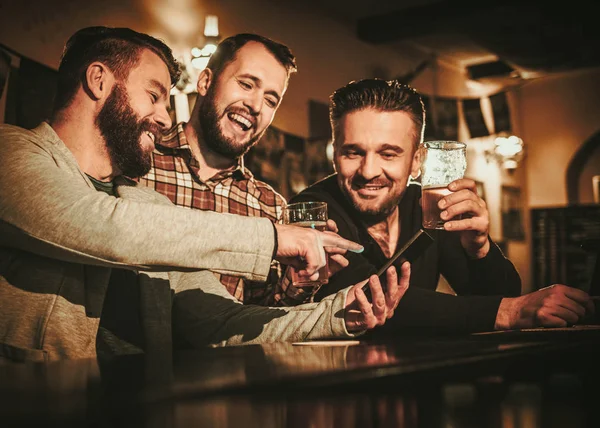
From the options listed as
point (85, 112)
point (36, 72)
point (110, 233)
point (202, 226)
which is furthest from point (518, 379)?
point (36, 72)

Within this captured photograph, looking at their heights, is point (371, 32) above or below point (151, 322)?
above

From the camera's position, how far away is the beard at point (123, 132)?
1.84m

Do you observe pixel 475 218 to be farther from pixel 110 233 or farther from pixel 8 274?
pixel 8 274

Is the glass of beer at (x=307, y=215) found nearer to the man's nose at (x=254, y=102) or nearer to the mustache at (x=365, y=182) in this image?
the mustache at (x=365, y=182)

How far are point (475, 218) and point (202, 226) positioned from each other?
993 mm

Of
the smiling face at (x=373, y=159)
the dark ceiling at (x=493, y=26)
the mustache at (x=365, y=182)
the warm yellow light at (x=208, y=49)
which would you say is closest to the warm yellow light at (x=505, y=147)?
the dark ceiling at (x=493, y=26)

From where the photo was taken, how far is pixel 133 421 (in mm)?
557

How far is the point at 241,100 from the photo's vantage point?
2.68 metres

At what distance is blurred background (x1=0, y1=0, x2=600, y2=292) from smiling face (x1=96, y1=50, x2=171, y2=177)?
1015 millimetres

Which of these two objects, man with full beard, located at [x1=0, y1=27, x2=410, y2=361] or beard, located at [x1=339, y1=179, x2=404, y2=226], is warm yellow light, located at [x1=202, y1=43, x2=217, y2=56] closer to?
beard, located at [x1=339, y1=179, x2=404, y2=226]

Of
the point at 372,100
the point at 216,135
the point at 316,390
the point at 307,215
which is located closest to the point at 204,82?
the point at 216,135

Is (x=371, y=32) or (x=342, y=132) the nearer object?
(x=342, y=132)

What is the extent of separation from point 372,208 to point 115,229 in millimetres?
1590

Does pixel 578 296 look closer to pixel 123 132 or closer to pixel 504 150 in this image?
pixel 123 132
